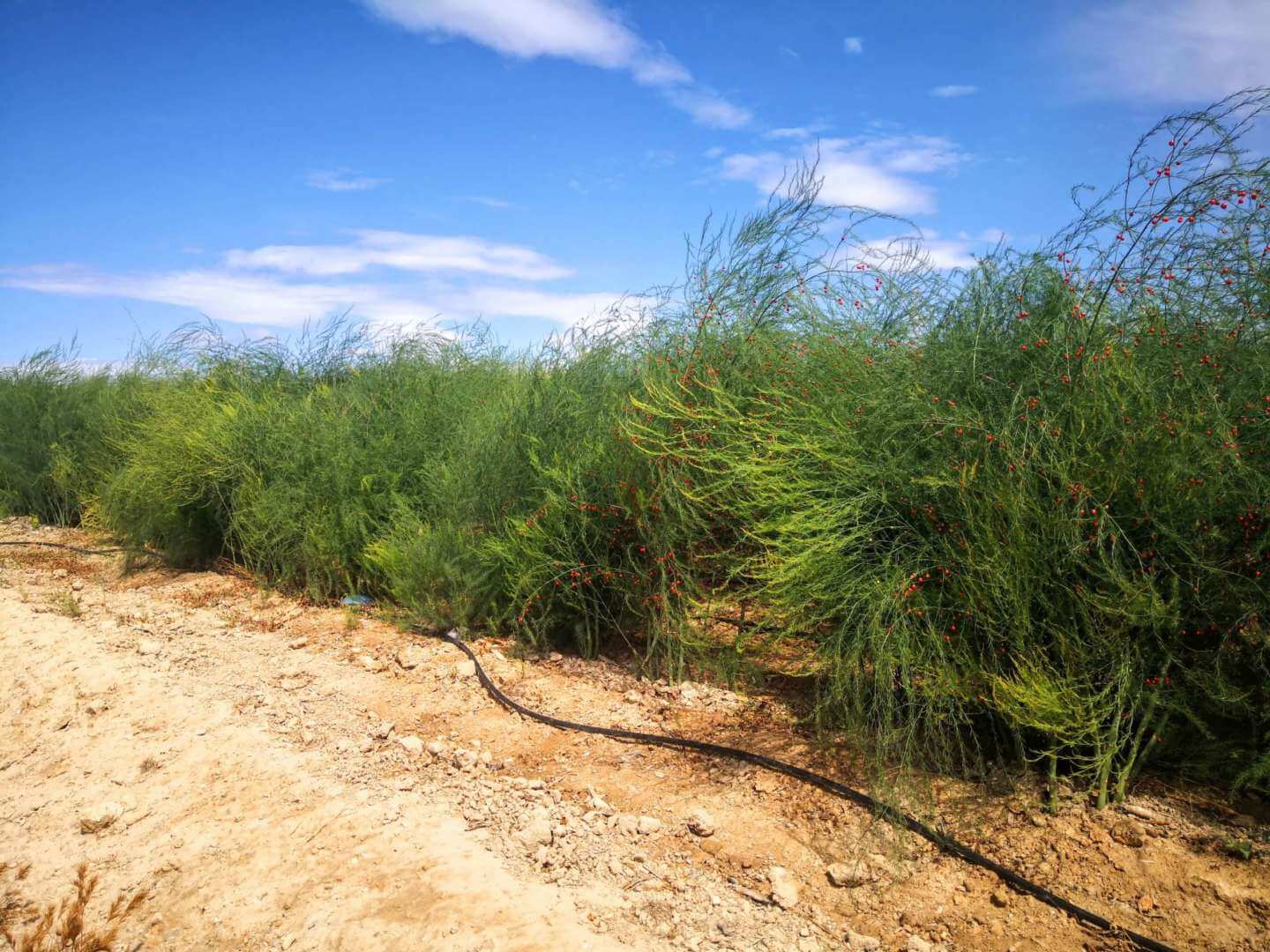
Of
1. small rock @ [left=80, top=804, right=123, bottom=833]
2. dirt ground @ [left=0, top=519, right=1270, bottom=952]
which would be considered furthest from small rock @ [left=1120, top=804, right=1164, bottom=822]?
small rock @ [left=80, top=804, right=123, bottom=833]

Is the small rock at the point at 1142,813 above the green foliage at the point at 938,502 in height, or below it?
below

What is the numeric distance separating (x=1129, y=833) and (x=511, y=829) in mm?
2539

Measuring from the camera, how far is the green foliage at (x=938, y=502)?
11.7 feet

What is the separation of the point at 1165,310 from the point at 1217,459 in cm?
97

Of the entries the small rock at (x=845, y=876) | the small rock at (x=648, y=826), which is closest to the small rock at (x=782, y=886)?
Result: the small rock at (x=845, y=876)

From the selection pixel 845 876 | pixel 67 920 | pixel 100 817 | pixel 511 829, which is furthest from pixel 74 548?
pixel 845 876

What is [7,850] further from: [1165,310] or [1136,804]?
[1165,310]

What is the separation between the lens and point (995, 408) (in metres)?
4.06

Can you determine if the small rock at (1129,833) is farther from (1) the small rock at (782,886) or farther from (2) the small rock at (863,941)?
(1) the small rock at (782,886)

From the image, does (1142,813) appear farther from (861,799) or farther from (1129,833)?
(861,799)

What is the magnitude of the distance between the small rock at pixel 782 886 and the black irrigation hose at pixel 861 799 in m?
0.53

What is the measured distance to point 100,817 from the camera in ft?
14.1

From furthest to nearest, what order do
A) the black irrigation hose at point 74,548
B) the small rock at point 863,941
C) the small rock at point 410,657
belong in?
the black irrigation hose at point 74,548 → the small rock at point 410,657 → the small rock at point 863,941

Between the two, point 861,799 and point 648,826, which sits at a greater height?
point 861,799
